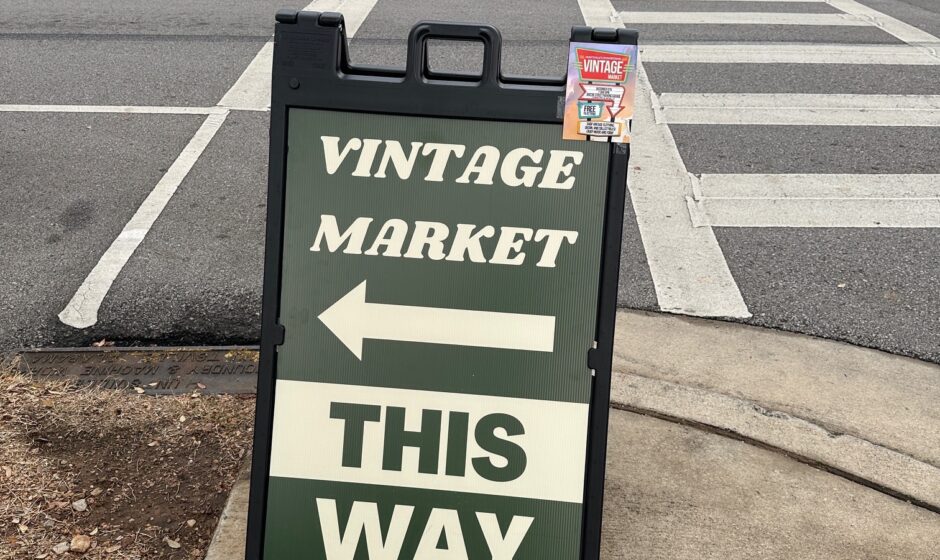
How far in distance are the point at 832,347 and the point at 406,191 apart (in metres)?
2.62

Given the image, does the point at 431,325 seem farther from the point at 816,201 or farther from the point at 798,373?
the point at 816,201

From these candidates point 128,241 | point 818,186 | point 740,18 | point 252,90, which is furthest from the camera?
point 740,18

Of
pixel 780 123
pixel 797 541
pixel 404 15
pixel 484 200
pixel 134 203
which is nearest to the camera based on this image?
pixel 484 200

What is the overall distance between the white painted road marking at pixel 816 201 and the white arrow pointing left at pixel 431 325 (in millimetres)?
3266

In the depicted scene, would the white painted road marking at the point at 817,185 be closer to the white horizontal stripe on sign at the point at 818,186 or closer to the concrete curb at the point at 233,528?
the white horizontal stripe on sign at the point at 818,186

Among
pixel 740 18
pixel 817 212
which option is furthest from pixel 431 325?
pixel 740 18

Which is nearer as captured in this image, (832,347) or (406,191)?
(406,191)

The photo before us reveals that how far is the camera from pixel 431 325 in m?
2.42

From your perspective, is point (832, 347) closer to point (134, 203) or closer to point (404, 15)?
point (134, 203)

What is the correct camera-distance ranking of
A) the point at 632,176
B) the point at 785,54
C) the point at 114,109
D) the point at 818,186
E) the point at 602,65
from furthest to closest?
1. the point at 785,54
2. the point at 114,109
3. the point at 632,176
4. the point at 818,186
5. the point at 602,65

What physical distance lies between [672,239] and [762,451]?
2.02m

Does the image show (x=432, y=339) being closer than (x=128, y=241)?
Yes

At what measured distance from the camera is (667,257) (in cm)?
505

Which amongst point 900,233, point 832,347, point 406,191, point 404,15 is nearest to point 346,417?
point 406,191
